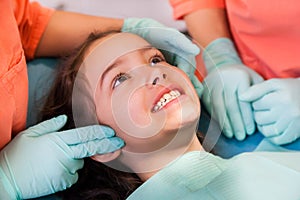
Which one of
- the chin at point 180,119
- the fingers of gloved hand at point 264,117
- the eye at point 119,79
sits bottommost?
the fingers of gloved hand at point 264,117

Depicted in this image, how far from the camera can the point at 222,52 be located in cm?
158

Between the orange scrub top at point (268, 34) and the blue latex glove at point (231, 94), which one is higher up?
the orange scrub top at point (268, 34)

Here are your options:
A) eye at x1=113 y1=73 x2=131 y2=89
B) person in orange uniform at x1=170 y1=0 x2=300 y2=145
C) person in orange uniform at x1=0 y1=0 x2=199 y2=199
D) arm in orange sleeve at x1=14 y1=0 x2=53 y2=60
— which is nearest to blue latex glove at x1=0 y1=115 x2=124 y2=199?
person in orange uniform at x1=0 y1=0 x2=199 y2=199

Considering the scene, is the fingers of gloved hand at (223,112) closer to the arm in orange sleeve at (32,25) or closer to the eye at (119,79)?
the eye at (119,79)

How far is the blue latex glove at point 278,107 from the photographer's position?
1.38 metres

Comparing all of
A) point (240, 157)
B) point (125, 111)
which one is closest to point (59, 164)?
point (125, 111)

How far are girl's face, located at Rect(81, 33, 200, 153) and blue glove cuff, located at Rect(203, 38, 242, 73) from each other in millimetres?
355

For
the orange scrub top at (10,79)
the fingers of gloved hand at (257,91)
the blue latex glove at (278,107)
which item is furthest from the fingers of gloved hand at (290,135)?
the orange scrub top at (10,79)

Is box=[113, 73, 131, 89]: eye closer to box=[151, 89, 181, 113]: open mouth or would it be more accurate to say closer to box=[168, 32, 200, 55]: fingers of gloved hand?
box=[151, 89, 181, 113]: open mouth

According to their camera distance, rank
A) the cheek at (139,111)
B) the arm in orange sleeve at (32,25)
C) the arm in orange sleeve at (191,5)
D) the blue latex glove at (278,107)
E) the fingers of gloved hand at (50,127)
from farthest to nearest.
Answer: the arm in orange sleeve at (191,5) → the arm in orange sleeve at (32,25) → the blue latex glove at (278,107) → the fingers of gloved hand at (50,127) → the cheek at (139,111)

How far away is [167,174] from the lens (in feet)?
3.77

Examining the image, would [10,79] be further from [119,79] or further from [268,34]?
[268,34]

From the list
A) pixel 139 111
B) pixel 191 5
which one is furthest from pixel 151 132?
pixel 191 5

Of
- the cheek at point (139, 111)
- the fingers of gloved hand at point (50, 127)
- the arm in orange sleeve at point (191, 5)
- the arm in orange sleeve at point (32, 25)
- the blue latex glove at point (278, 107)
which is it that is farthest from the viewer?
the arm in orange sleeve at point (191, 5)
